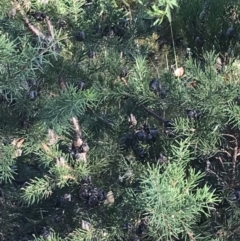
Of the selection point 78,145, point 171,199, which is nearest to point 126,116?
point 78,145

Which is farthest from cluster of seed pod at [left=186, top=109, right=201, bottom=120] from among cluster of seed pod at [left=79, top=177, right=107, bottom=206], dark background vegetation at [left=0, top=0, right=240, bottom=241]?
cluster of seed pod at [left=79, top=177, right=107, bottom=206]

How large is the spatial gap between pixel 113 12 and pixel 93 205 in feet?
1.22

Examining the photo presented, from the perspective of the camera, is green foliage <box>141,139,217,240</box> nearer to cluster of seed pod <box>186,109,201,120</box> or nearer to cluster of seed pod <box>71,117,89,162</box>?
cluster of seed pod <box>186,109,201,120</box>

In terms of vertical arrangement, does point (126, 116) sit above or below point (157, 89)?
below

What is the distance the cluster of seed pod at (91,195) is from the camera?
98 centimetres

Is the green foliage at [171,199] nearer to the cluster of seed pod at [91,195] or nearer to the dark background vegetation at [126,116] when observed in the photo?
the dark background vegetation at [126,116]

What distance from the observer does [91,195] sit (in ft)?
3.23

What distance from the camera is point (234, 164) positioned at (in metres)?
0.99

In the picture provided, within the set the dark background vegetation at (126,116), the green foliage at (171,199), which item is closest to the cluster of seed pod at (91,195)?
the dark background vegetation at (126,116)

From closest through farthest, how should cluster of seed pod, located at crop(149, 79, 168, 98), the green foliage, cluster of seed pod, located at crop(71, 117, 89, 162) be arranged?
the green foliage < cluster of seed pod, located at crop(149, 79, 168, 98) < cluster of seed pod, located at crop(71, 117, 89, 162)

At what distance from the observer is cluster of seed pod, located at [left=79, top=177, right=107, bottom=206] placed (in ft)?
3.23

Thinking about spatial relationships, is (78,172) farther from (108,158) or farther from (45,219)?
(45,219)

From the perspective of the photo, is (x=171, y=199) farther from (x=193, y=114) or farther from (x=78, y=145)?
(x=78, y=145)

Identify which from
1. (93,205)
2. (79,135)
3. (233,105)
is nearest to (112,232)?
(93,205)
